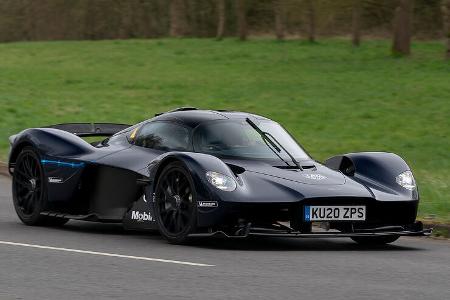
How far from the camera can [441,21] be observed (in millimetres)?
58281

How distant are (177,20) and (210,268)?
192ft

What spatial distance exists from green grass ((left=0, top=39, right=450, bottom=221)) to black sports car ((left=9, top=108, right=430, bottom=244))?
84.3 inches

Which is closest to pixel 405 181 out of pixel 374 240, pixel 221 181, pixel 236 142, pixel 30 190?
pixel 374 240

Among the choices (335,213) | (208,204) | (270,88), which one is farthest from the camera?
(270,88)

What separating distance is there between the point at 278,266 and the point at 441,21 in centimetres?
5033

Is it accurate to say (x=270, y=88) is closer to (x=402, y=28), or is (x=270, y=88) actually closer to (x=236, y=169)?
(x=402, y=28)

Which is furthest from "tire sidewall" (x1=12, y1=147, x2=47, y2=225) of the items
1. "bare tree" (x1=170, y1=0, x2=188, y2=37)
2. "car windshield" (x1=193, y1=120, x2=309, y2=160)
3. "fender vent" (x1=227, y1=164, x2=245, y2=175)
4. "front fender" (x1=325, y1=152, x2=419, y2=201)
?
"bare tree" (x1=170, y1=0, x2=188, y2=37)

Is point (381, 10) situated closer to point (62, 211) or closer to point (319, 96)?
point (319, 96)

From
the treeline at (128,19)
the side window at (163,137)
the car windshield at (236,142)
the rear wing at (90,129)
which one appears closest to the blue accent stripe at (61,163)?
the side window at (163,137)

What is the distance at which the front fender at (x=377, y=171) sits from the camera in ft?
36.3

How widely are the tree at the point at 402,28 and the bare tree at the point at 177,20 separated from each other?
23701 millimetres

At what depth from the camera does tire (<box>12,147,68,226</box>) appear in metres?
12.4

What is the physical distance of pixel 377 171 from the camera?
11.4 m

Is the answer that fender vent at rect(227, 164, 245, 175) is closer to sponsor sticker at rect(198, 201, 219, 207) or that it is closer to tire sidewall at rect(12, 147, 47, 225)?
sponsor sticker at rect(198, 201, 219, 207)
